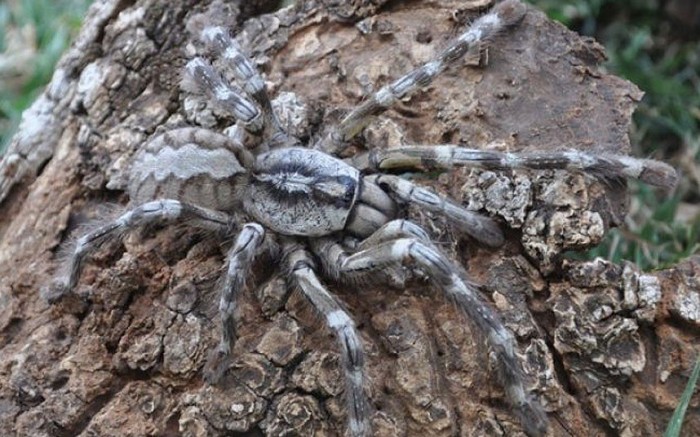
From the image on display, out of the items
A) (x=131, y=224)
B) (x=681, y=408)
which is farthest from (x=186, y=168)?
(x=681, y=408)

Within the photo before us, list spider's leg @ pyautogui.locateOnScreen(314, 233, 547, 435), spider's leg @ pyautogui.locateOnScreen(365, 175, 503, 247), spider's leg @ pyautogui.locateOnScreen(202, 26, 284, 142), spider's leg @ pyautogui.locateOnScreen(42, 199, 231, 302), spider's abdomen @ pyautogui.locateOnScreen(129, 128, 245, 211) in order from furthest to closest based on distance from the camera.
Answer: spider's leg @ pyautogui.locateOnScreen(202, 26, 284, 142), spider's abdomen @ pyautogui.locateOnScreen(129, 128, 245, 211), spider's leg @ pyautogui.locateOnScreen(42, 199, 231, 302), spider's leg @ pyautogui.locateOnScreen(365, 175, 503, 247), spider's leg @ pyautogui.locateOnScreen(314, 233, 547, 435)

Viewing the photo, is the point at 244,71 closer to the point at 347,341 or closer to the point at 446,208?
the point at 446,208

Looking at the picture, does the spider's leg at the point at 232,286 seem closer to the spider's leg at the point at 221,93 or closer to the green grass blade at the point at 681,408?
the spider's leg at the point at 221,93

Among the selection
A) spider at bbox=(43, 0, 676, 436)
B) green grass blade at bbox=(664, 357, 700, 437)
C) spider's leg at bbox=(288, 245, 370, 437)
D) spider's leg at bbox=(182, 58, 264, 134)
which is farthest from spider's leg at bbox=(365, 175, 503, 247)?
green grass blade at bbox=(664, 357, 700, 437)

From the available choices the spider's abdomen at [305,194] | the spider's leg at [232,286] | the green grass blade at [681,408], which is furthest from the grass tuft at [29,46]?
the green grass blade at [681,408]

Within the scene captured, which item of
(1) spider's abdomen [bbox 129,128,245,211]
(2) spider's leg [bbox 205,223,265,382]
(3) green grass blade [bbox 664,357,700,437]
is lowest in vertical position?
(3) green grass blade [bbox 664,357,700,437]

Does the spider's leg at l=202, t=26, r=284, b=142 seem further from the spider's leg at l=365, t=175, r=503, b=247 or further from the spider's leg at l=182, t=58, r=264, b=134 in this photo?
the spider's leg at l=365, t=175, r=503, b=247

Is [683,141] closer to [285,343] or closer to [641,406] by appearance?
[641,406]

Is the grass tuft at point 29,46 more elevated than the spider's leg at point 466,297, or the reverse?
the spider's leg at point 466,297

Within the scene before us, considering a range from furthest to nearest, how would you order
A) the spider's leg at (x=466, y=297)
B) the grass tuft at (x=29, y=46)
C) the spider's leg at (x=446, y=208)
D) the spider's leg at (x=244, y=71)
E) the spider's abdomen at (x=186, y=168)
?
the grass tuft at (x=29, y=46)
the spider's leg at (x=244, y=71)
the spider's abdomen at (x=186, y=168)
the spider's leg at (x=446, y=208)
the spider's leg at (x=466, y=297)
